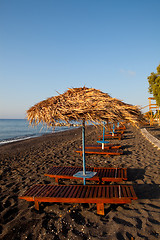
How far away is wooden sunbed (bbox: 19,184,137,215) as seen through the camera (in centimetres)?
353

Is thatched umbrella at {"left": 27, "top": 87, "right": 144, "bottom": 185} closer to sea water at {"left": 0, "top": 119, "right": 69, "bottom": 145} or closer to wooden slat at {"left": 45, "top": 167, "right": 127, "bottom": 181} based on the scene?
wooden slat at {"left": 45, "top": 167, "right": 127, "bottom": 181}

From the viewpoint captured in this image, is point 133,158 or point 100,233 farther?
point 133,158

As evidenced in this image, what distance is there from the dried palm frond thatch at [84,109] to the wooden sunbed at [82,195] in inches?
67.5

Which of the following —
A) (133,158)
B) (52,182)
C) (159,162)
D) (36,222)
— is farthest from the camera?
(133,158)

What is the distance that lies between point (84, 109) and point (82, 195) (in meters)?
2.06

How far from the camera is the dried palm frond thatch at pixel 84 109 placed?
3.59m

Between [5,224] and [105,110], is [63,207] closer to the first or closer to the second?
[5,224]

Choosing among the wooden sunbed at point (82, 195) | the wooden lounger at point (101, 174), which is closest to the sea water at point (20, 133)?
the wooden lounger at point (101, 174)

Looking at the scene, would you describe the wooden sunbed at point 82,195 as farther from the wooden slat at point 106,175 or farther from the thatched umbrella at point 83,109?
the thatched umbrella at point 83,109

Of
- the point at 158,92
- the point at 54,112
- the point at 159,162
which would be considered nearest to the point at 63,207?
the point at 54,112

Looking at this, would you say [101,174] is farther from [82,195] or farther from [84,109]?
[84,109]

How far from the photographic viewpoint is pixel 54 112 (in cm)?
371

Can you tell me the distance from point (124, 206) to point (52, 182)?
2.67m

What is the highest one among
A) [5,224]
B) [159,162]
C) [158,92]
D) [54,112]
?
[158,92]
